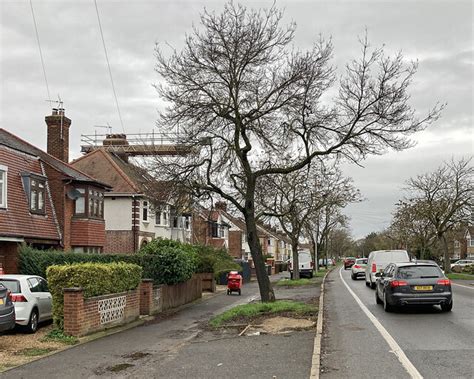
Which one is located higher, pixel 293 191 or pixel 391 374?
pixel 293 191

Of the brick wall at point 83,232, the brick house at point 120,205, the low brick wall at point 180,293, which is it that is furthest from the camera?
the brick house at point 120,205

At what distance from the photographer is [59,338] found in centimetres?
1314

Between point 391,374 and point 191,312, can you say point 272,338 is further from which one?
point 191,312

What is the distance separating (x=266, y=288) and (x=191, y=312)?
3441 mm

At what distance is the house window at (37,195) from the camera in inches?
998

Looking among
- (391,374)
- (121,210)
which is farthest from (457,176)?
(391,374)

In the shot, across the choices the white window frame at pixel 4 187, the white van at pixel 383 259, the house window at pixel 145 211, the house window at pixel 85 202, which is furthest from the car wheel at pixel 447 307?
the house window at pixel 145 211

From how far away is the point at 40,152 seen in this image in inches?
1141

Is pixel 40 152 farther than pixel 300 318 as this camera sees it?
Yes

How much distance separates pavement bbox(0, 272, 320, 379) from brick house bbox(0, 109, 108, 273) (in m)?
10.3

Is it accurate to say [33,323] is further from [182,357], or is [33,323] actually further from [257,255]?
[257,255]

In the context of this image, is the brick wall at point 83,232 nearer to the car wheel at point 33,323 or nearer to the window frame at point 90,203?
the window frame at point 90,203

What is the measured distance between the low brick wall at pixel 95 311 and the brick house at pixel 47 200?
6.98m

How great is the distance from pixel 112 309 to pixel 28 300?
7.65ft
